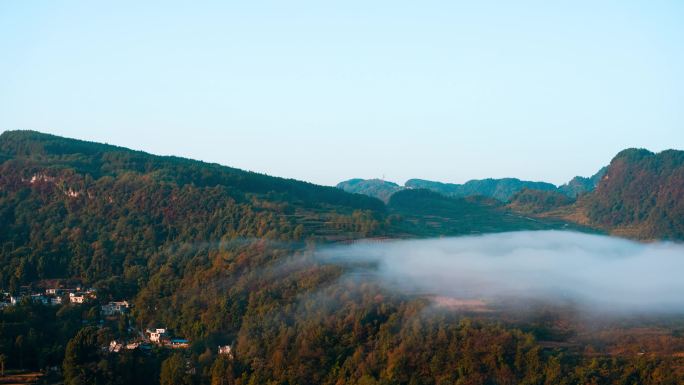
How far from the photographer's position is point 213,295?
6731 cm

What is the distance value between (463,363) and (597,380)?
7.74 m

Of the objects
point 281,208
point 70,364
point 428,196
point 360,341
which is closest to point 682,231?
point 428,196

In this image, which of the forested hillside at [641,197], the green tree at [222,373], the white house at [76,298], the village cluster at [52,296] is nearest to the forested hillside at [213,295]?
the green tree at [222,373]

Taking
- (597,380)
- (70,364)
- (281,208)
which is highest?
(281,208)

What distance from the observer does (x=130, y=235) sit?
8419 cm

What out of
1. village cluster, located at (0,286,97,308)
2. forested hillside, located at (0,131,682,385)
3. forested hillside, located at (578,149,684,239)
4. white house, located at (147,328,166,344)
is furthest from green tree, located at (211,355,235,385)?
forested hillside, located at (578,149,684,239)

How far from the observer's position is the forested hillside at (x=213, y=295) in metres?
51.4

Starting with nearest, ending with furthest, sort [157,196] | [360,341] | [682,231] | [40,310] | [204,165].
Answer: [360,341] < [40,310] < [157,196] < [204,165] < [682,231]

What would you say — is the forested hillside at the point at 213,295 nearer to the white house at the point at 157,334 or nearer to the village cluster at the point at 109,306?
the village cluster at the point at 109,306

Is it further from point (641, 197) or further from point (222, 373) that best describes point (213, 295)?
point (641, 197)

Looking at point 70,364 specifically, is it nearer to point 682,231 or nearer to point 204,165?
point 204,165

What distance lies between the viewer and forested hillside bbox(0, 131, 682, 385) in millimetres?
51406

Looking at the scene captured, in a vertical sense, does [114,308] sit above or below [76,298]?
below

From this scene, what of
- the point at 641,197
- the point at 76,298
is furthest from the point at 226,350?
the point at 641,197
